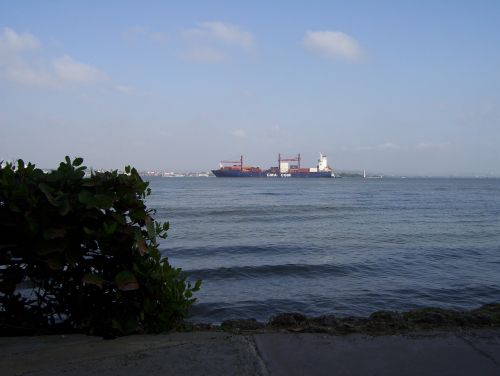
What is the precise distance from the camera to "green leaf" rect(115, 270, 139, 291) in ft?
11.8

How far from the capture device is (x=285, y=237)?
1686cm

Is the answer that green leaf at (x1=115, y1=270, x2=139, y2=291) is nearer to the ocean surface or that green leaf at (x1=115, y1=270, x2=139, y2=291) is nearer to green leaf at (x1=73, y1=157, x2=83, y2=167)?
green leaf at (x1=73, y1=157, x2=83, y2=167)

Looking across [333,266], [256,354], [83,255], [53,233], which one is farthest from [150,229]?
[333,266]

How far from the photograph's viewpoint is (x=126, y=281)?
11.9ft

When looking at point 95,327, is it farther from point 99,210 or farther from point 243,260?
point 243,260

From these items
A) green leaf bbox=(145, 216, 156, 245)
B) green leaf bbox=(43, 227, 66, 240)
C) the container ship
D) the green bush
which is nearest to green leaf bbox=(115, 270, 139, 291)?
the green bush

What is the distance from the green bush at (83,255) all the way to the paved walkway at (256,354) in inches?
9.3

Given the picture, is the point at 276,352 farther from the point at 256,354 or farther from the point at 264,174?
the point at 264,174

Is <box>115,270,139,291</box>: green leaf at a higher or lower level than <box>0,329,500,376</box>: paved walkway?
higher

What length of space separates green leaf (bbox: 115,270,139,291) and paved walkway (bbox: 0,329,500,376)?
1.42 ft

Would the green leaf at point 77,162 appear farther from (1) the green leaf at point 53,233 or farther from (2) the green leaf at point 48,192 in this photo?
(1) the green leaf at point 53,233

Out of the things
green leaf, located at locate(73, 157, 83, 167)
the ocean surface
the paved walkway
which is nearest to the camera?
the paved walkway

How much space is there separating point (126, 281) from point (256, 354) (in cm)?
116

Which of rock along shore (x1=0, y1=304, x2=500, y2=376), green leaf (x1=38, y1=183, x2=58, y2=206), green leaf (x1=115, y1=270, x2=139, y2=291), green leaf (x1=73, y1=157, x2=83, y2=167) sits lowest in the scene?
rock along shore (x1=0, y1=304, x2=500, y2=376)
